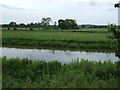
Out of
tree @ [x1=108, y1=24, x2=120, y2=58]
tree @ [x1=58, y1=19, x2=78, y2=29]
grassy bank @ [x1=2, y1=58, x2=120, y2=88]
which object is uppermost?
tree @ [x1=58, y1=19, x2=78, y2=29]

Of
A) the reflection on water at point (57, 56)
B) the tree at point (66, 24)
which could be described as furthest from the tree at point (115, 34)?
the tree at point (66, 24)

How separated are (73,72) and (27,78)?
1.87 m

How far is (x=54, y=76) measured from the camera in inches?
283

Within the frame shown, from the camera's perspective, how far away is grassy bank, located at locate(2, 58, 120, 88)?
6312 millimetres

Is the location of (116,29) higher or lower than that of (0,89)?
higher

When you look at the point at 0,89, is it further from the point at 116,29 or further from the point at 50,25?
the point at 50,25

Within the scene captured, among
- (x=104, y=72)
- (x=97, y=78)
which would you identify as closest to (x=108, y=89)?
(x=97, y=78)

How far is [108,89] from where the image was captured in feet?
20.1

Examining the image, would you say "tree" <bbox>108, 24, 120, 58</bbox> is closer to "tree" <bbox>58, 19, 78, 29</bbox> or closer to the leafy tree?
"tree" <bbox>58, 19, 78, 29</bbox>

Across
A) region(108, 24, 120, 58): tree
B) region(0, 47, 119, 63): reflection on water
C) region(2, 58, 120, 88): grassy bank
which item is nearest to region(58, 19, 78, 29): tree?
region(0, 47, 119, 63): reflection on water

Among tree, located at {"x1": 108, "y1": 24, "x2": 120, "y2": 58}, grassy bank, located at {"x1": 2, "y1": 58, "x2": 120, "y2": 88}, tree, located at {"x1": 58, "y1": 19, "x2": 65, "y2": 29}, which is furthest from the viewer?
tree, located at {"x1": 58, "y1": 19, "x2": 65, "y2": 29}

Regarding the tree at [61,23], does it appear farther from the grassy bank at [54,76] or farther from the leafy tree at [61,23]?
the grassy bank at [54,76]

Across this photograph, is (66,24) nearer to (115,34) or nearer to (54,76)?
(54,76)

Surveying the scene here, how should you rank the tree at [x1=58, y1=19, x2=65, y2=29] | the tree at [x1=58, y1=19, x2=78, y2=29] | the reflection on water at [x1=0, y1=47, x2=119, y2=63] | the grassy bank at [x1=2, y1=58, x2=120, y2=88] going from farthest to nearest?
the tree at [x1=58, y1=19, x2=65, y2=29] → the tree at [x1=58, y1=19, x2=78, y2=29] → the reflection on water at [x1=0, y1=47, x2=119, y2=63] → the grassy bank at [x1=2, y1=58, x2=120, y2=88]
